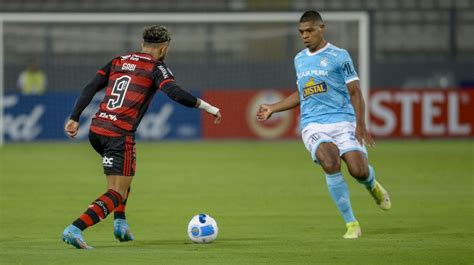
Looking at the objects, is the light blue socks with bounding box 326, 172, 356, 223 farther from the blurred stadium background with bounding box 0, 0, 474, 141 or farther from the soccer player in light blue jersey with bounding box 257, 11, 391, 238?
the blurred stadium background with bounding box 0, 0, 474, 141

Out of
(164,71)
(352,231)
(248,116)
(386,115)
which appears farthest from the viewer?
(386,115)

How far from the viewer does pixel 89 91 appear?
936 cm

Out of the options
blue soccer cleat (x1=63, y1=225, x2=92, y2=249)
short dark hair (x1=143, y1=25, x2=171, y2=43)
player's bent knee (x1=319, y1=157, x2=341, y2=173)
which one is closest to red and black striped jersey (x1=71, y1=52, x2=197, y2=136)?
short dark hair (x1=143, y1=25, x2=171, y2=43)

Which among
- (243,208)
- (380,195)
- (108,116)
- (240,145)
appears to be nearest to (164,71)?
(108,116)

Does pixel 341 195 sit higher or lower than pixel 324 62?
lower

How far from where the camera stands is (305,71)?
10.2m

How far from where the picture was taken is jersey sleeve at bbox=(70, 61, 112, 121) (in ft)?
30.6

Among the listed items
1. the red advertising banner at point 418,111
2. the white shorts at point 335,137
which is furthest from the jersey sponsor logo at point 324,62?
the red advertising banner at point 418,111

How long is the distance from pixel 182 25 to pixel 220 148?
4.63 metres

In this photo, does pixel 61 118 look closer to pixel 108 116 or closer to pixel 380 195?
pixel 380 195

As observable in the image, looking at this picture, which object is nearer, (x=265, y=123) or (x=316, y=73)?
(x=316, y=73)

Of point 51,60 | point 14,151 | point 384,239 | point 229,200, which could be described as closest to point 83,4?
point 51,60

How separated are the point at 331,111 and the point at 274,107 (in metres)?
0.56

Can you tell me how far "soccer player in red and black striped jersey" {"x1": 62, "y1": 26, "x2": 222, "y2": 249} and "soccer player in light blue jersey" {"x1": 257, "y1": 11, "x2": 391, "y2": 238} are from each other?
4.04 ft
